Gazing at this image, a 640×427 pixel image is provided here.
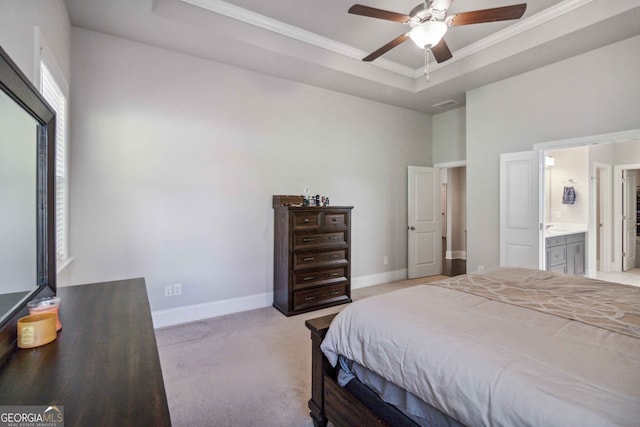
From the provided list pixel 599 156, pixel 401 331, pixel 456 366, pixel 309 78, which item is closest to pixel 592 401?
pixel 456 366

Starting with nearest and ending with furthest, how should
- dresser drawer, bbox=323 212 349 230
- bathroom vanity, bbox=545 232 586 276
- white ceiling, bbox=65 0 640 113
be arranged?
white ceiling, bbox=65 0 640 113
dresser drawer, bbox=323 212 349 230
bathroom vanity, bbox=545 232 586 276

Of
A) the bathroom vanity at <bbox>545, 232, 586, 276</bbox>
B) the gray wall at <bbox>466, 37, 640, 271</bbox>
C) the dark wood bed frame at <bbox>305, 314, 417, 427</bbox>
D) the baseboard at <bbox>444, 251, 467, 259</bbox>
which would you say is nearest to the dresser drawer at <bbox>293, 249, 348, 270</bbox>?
the dark wood bed frame at <bbox>305, 314, 417, 427</bbox>

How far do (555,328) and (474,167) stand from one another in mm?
3551

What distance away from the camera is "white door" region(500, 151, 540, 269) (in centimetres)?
369

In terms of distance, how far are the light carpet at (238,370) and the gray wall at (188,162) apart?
→ 0.51m

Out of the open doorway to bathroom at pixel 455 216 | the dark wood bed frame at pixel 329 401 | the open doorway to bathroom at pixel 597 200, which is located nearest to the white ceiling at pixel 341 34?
the open doorway to bathroom at pixel 597 200

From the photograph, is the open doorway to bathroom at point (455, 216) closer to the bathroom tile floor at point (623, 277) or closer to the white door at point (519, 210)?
the bathroom tile floor at point (623, 277)

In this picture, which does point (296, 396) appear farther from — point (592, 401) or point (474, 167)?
point (474, 167)

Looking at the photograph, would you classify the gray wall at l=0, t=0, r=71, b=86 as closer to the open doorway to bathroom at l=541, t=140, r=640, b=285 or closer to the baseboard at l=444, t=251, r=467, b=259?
the open doorway to bathroom at l=541, t=140, r=640, b=285

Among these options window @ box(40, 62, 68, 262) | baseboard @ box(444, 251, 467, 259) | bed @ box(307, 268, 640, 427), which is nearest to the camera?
bed @ box(307, 268, 640, 427)

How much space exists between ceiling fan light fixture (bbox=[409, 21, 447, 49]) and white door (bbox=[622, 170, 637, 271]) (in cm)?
564

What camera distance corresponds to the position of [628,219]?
5.68 meters

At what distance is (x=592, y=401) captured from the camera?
0.83 metres

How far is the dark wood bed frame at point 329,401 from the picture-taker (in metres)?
1.42
